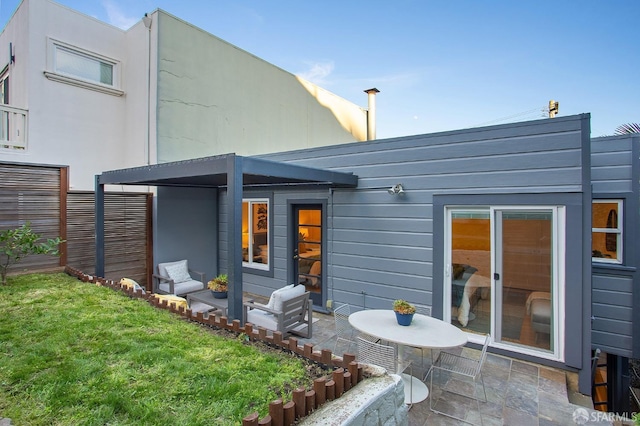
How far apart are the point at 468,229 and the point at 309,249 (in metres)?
2.99

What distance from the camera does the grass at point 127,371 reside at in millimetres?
1930

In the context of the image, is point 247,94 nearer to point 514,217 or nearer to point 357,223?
point 357,223

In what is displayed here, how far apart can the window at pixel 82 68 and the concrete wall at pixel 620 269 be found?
30.4ft

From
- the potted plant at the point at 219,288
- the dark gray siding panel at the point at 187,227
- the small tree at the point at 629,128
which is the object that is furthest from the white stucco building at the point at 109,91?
the small tree at the point at 629,128

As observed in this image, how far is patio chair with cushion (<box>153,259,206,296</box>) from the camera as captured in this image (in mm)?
6426

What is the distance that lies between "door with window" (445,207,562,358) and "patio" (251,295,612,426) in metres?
0.31

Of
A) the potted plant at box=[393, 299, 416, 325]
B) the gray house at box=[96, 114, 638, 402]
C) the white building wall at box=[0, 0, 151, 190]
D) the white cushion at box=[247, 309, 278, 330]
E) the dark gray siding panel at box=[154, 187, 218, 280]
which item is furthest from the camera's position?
the dark gray siding panel at box=[154, 187, 218, 280]

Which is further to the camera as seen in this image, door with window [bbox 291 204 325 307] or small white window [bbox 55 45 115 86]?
small white window [bbox 55 45 115 86]

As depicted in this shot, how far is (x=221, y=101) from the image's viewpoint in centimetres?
862

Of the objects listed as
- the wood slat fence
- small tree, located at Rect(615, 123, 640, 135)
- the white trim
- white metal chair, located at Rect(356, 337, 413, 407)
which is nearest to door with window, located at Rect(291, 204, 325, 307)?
white metal chair, located at Rect(356, 337, 413, 407)

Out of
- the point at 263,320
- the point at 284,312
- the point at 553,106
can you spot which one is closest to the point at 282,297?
the point at 284,312

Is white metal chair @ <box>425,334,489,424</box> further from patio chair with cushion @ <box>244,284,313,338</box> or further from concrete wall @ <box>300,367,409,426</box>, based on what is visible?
patio chair with cushion @ <box>244,284,313,338</box>

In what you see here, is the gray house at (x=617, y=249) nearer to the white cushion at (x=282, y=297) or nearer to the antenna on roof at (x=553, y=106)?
the antenna on roof at (x=553, y=106)

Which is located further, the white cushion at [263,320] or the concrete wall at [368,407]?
the white cushion at [263,320]
